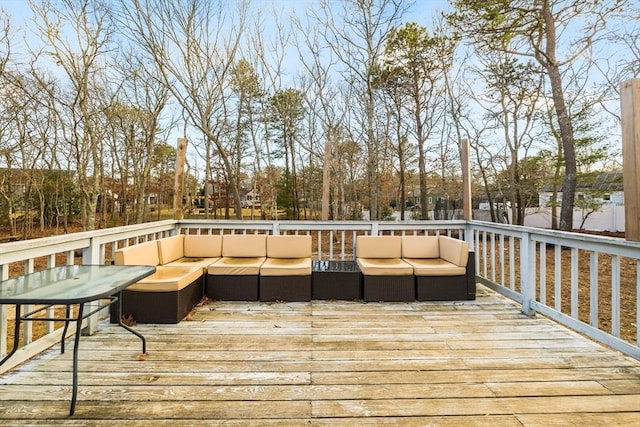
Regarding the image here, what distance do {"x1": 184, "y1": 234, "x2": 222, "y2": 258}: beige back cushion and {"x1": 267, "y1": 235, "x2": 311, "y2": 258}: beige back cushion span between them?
0.64m

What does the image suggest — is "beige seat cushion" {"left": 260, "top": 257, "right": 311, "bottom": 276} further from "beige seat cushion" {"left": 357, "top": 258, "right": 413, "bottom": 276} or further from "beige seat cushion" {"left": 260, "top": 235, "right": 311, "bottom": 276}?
"beige seat cushion" {"left": 357, "top": 258, "right": 413, "bottom": 276}

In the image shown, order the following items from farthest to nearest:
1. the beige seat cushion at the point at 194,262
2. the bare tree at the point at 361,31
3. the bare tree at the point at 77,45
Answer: the bare tree at the point at 361,31 < the bare tree at the point at 77,45 < the beige seat cushion at the point at 194,262

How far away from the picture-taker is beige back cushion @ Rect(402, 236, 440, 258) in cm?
411

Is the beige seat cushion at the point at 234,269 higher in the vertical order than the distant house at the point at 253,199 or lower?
lower

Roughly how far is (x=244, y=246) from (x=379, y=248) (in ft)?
5.55

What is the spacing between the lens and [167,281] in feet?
9.52

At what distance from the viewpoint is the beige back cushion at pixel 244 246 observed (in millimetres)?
4090

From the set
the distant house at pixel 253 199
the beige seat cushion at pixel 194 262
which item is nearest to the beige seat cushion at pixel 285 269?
the beige seat cushion at pixel 194 262

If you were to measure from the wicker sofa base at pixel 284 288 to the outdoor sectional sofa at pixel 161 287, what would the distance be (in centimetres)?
67

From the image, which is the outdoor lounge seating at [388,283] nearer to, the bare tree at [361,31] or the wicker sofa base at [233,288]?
the wicker sofa base at [233,288]

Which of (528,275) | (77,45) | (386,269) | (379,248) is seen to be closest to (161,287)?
(386,269)

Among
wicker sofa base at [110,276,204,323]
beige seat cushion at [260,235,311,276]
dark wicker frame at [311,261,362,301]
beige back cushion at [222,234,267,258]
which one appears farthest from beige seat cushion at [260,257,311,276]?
wicker sofa base at [110,276,204,323]

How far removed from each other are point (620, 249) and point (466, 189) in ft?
9.04

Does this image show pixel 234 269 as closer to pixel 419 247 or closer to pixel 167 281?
pixel 167 281
